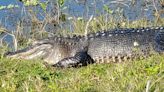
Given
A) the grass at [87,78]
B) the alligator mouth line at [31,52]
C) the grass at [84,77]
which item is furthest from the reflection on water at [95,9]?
the grass at [87,78]

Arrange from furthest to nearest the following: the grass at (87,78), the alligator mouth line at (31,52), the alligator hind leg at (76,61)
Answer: the alligator mouth line at (31,52) < the alligator hind leg at (76,61) < the grass at (87,78)

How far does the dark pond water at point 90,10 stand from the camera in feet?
35.6

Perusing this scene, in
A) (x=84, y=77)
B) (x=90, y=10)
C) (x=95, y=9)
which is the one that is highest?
(x=84, y=77)

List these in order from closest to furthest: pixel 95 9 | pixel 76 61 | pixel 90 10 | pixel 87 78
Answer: pixel 87 78 < pixel 76 61 < pixel 95 9 < pixel 90 10

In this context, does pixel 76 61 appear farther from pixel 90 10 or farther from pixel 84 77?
pixel 90 10

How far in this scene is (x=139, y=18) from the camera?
1057 centimetres

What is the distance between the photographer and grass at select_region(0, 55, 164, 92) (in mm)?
4887

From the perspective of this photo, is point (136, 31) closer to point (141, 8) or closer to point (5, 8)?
point (141, 8)

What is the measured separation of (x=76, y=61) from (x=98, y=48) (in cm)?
44

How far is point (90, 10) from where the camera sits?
11.4 m

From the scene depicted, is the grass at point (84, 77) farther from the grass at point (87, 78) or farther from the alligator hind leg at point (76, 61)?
the alligator hind leg at point (76, 61)

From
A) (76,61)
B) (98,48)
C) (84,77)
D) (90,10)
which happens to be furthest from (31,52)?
(90,10)

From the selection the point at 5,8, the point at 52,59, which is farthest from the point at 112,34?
the point at 5,8

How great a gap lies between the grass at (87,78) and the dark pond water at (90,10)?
3928mm
